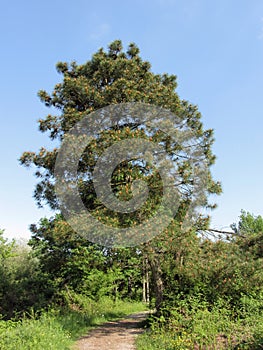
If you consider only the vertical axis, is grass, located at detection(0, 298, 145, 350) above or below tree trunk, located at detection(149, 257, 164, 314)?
below

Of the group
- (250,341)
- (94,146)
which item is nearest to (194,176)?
(94,146)

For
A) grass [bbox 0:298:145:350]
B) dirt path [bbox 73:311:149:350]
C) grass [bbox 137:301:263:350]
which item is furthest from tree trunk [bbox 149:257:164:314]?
grass [bbox 0:298:145:350]

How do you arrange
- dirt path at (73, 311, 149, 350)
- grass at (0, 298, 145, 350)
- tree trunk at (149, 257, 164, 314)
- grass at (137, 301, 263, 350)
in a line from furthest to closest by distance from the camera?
tree trunk at (149, 257, 164, 314) → dirt path at (73, 311, 149, 350) → grass at (0, 298, 145, 350) → grass at (137, 301, 263, 350)

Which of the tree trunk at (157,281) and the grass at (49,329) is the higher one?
the tree trunk at (157,281)

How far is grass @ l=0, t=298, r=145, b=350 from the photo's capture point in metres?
6.28

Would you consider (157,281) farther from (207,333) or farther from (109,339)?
(207,333)

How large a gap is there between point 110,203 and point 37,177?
3.32 m

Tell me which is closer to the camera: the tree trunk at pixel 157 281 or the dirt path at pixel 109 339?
the dirt path at pixel 109 339

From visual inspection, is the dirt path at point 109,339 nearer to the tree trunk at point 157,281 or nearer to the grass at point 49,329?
the grass at point 49,329

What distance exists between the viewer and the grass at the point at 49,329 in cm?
628

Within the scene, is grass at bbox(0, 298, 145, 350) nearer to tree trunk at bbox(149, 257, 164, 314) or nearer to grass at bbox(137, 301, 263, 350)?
grass at bbox(137, 301, 263, 350)

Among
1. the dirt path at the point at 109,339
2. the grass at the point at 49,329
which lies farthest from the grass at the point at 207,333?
the grass at the point at 49,329

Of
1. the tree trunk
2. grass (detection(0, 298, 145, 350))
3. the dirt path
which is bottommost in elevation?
the dirt path

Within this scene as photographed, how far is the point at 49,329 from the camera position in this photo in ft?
25.6
